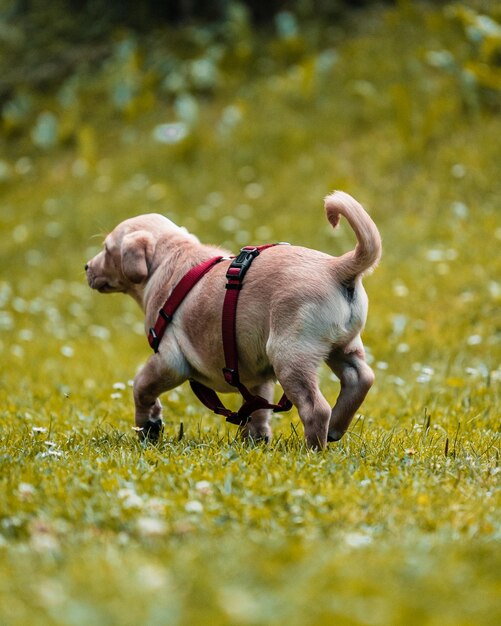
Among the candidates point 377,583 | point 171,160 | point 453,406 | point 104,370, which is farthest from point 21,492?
point 171,160

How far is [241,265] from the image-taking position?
4.52 metres

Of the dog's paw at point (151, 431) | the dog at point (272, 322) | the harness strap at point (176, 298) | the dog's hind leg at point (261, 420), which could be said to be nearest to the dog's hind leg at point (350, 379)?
the dog at point (272, 322)

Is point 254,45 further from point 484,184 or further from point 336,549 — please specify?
point 336,549

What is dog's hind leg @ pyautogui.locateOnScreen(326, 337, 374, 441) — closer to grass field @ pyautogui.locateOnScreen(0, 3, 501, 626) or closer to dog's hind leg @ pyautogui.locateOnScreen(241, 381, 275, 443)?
grass field @ pyautogui.locateOnScreen(0, 3, 501, 626)

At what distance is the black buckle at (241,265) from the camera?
449cm

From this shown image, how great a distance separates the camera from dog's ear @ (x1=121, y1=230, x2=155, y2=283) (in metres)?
5.05

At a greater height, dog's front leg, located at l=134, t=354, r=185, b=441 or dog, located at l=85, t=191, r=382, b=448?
dog, located at l=85, t=191, r=382, b=448

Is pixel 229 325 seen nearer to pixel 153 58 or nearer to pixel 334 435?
pixel 334 435

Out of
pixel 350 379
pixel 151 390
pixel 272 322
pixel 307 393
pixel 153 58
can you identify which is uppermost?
pixel 272 322

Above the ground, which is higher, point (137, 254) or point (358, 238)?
point (358, 238)

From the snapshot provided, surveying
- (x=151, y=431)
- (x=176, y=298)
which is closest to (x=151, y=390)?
(x=151, y=431)

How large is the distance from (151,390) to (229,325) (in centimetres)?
68

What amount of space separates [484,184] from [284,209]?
107 inches

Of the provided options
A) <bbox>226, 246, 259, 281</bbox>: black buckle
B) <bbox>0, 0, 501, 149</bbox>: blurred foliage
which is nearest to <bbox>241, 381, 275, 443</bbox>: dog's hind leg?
<bbox>226, 246, 259, 281</bbox>: black buckle
